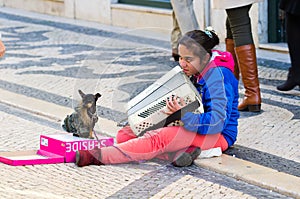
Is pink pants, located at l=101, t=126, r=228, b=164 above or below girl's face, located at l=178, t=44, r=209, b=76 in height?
below

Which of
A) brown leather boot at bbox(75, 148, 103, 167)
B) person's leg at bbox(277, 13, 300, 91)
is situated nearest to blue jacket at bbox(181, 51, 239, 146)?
brown leather boot at bbox(75, 148, 103, 167)

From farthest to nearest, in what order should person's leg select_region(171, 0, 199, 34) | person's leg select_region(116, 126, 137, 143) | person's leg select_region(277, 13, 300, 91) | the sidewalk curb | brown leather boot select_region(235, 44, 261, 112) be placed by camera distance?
person's leg select_region(171, 0, 199, 34) → person's leg select_region(277, 13, 300, 91) → brown leather boot select_region(235, 44, 261, 112) → person's leg select_region(116, 126, 137, 143) → the sidewalk curb

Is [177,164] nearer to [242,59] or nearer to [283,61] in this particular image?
[242,59]

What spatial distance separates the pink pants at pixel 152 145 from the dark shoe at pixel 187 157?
4 cm

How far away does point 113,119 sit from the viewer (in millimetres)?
6520

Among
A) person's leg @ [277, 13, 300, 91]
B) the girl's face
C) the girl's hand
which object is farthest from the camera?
person's leg @ [277, 13, 300, 91]

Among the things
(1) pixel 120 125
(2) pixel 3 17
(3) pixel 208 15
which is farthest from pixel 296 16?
(2) pixel 3 17

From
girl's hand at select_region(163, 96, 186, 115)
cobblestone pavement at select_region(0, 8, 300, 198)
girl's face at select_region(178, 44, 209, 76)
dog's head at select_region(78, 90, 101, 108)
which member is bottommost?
cobblestone pavement at select_region(0, 8, 300, 198)

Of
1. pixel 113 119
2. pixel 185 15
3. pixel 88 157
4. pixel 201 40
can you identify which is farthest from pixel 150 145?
pixel 185 15

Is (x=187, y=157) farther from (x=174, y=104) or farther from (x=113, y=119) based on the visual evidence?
(x=113, y=119)

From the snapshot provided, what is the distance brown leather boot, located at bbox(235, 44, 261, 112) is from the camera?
6.88 meters

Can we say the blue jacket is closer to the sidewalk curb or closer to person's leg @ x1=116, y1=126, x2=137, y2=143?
the sidewalk curb

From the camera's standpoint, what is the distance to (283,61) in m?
9.22

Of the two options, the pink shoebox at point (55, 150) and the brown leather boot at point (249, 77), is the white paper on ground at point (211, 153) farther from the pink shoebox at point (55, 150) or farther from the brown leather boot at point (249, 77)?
the brown leather boot at point (249, 77)
